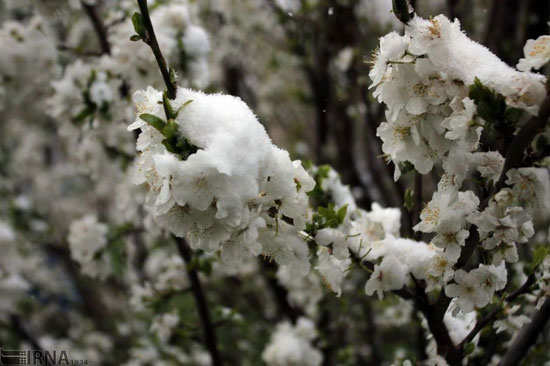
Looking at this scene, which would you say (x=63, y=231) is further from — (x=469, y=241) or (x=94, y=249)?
(x=469, y=241)

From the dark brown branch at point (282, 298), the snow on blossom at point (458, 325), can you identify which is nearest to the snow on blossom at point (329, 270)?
the snow on blossom at point (458, 325)

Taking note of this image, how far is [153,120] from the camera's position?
3.59ft

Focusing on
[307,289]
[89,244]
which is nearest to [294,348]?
[307,289]

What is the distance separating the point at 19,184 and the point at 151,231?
477 cm

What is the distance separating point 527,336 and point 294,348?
1.66 meters

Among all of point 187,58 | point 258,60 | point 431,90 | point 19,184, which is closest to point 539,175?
point 431,90

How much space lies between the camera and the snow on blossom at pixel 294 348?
3020 millimetres

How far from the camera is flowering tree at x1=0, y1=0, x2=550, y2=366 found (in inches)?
43.6

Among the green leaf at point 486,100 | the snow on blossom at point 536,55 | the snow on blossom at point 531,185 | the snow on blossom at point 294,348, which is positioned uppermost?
the snow on blossom at point 294,348

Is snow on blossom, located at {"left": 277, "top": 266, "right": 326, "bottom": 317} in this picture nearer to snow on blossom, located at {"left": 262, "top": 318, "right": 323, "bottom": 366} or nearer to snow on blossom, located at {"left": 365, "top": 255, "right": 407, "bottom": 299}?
snow on blossom, located at {"left": 262, "top": 318, "right": 323, "bottom": 366}

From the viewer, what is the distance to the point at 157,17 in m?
2.62

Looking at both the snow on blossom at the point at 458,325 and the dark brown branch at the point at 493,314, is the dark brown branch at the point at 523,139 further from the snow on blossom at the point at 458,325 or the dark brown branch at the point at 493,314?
the snow on blossom at the point at 458,325

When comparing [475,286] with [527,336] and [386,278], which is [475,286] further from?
[527,336]

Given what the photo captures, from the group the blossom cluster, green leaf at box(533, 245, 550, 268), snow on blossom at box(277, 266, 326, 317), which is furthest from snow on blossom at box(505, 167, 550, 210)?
snow on blossom at box(277, 266, 326, 317)
